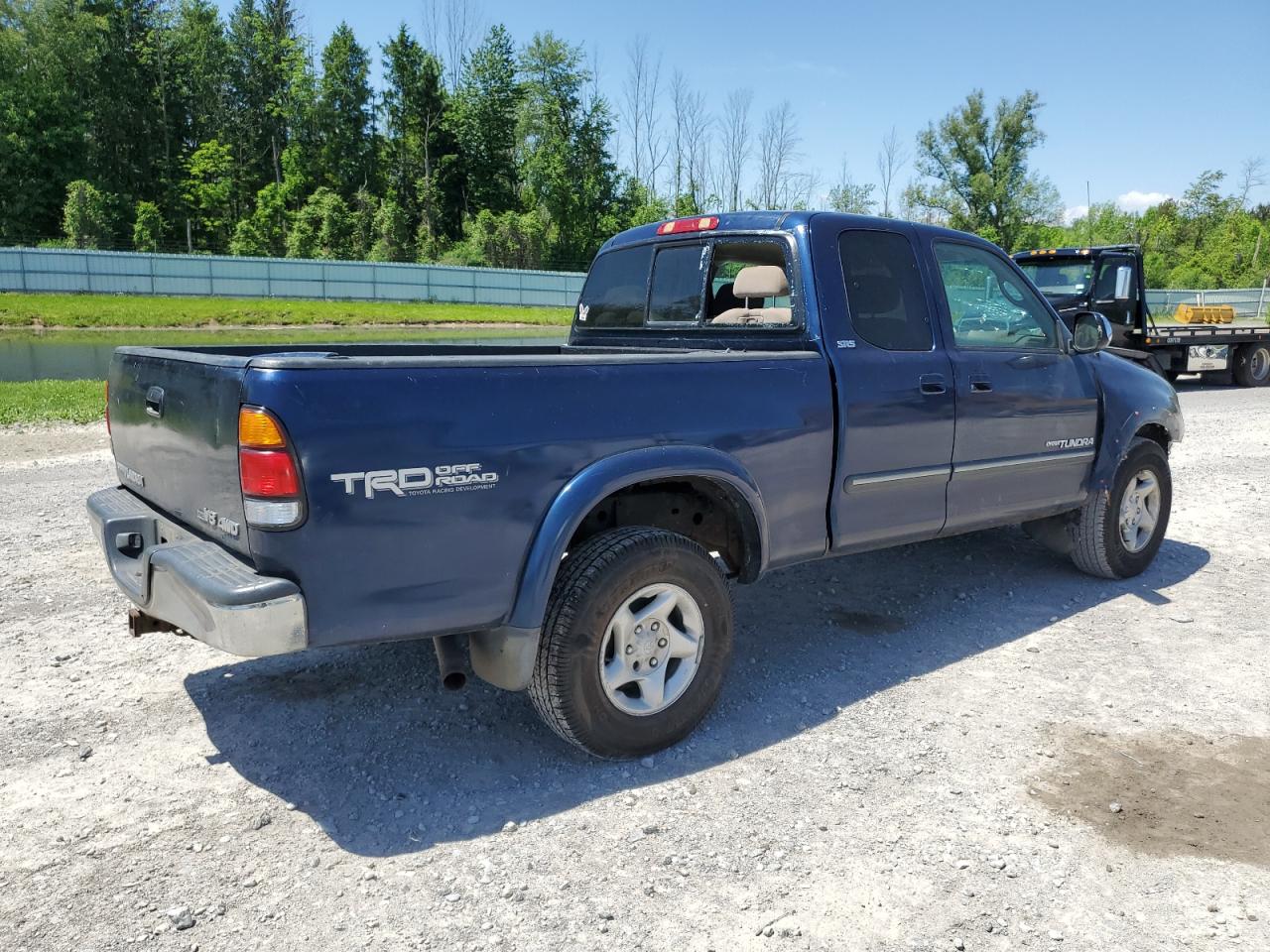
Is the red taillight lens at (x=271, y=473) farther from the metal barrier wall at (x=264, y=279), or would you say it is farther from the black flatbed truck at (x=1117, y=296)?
the metal barrier wall at (x=264, y=279)

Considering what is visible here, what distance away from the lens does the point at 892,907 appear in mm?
2693

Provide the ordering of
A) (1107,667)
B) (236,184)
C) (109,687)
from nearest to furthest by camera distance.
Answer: (109,687), (1107,667), (236,184)

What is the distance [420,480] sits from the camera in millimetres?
2863

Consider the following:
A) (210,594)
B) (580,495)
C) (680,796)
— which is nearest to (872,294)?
(580,495)

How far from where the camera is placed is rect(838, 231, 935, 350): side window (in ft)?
13.8

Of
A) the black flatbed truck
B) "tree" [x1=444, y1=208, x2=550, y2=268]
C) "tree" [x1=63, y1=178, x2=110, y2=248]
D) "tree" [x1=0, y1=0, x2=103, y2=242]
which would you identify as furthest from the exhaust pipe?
"tree" [x1=0, y1=0, x2=103, y2=242]

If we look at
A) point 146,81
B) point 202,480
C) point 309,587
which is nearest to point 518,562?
point 309,587

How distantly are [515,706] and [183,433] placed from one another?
1.69m

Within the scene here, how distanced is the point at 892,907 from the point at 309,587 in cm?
190

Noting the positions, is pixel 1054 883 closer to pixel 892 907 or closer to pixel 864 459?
pixel 892 907

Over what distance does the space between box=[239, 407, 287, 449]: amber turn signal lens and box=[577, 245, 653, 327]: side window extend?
100 inches

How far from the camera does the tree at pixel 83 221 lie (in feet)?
149

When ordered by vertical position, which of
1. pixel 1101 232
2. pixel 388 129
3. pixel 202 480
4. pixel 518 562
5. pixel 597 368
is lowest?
pixel 518 562

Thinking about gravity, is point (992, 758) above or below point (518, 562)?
below
